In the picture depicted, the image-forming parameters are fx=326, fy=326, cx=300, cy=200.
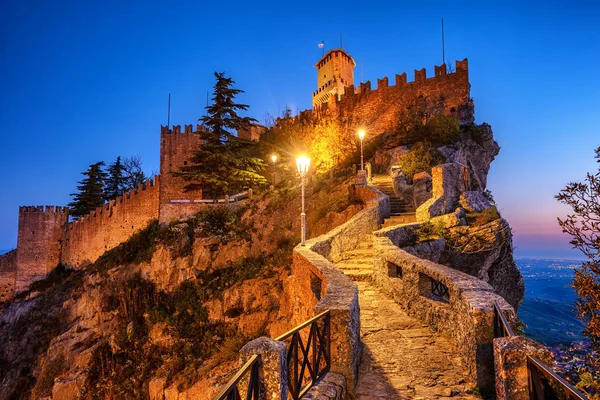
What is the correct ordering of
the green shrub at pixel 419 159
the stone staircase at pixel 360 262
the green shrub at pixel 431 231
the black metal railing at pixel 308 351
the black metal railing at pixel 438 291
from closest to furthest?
the black metal railing at pixel 308 351, the black metal railing at pixel 438 291, the stone staircase at pixel 360 262, the green shrub at pixel 431 231, the green shrub at pixel 419 159

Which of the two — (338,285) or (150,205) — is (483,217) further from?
(150,205)

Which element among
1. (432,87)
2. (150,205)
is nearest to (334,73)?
(432,87)

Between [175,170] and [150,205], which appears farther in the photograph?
[175,170]

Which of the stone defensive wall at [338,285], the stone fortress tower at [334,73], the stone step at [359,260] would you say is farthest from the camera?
the stone fortress tower at [334,73]

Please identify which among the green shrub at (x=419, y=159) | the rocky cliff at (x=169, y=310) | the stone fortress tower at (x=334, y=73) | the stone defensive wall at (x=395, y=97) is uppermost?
the stone fortress tower at (x=334, y=73)

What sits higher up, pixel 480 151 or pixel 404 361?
pixel 480 151

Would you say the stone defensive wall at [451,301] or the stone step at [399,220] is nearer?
the stone defensive wall at [451,301]


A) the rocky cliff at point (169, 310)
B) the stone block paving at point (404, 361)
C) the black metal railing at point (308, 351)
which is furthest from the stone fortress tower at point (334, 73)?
the black metal railing at point (308, 351)

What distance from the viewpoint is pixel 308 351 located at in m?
3.72

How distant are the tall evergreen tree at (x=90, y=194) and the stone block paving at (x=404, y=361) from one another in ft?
118

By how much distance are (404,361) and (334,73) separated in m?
48.3

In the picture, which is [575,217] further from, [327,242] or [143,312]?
[143,312]

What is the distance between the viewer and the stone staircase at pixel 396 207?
1497 centimetres

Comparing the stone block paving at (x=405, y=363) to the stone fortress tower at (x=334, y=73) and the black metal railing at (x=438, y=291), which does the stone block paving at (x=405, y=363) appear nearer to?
the black metal railing at (x=438, y=291)
